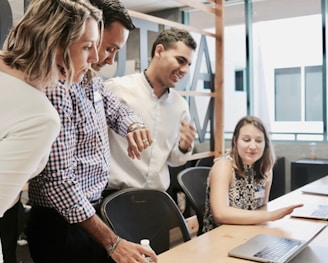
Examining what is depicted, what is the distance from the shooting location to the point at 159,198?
180cm

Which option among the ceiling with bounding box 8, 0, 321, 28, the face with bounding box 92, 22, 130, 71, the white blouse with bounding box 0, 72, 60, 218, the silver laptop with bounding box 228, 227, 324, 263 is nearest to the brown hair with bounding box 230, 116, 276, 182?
the silver laptop with bounding box 228, 227, 324, 263

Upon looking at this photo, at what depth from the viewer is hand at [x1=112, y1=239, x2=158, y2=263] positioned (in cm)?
125

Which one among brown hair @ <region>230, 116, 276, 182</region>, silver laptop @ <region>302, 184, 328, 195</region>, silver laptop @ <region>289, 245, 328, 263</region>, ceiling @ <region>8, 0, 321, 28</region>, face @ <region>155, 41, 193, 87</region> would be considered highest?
ceiling @ <region>8, 0, 321, 28</region>

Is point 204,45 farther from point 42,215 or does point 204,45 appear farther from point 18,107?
Result: point 18,107

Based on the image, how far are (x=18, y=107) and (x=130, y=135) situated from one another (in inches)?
29.6

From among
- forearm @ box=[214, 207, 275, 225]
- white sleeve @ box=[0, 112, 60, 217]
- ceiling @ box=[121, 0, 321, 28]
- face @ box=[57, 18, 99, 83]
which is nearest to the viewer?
white sleeve @ box=[0, 112, 60, 217]

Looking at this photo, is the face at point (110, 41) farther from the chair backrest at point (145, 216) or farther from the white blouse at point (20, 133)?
the white blouse at point (20, 133)

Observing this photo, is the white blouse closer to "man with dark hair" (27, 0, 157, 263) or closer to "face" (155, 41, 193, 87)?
"man with dark hair" (27, 0, 157, 263)

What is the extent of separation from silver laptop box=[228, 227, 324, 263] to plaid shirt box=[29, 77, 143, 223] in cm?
55

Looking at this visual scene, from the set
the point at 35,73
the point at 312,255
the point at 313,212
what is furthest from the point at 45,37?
the point at 313,212

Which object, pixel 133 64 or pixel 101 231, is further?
pixel 133 64

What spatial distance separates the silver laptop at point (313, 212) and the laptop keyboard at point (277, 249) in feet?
1.41

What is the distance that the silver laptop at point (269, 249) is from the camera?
1302 millimetres

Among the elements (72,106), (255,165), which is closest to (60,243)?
(72,106)
